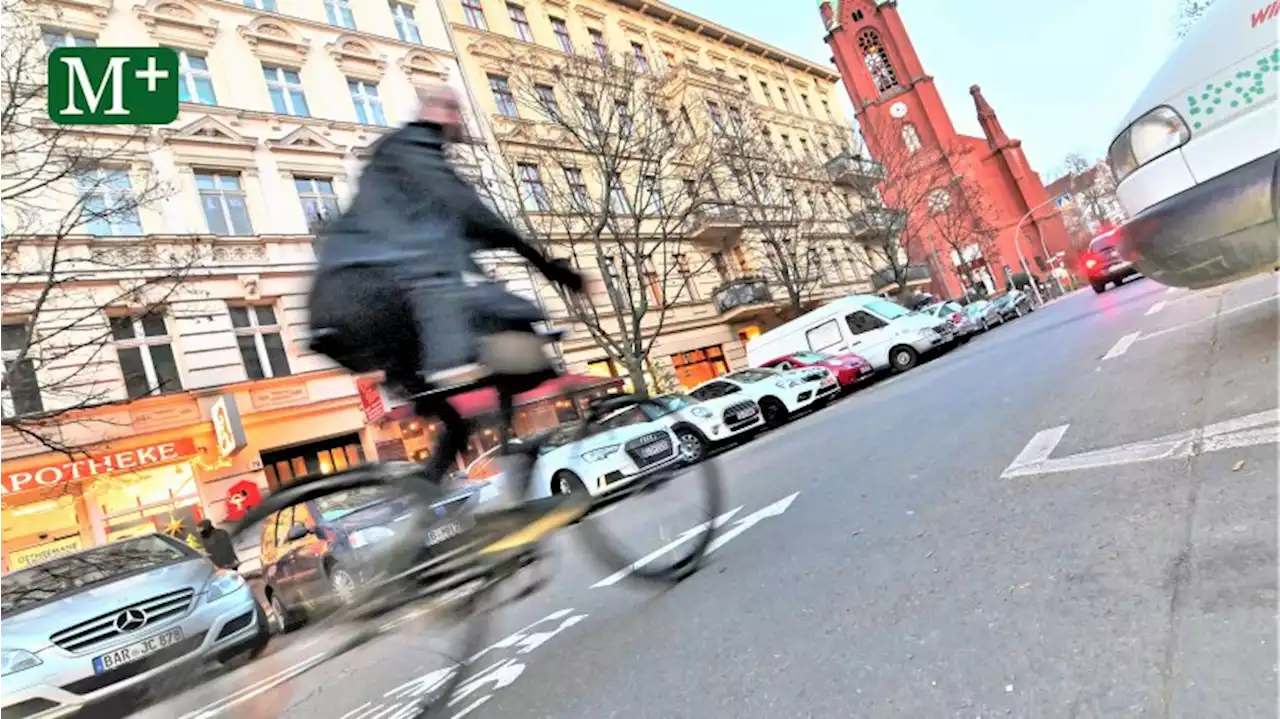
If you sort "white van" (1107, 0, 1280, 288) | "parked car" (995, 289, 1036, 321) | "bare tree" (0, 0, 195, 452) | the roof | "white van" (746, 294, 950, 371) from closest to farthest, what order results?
"white van" (1107, 0, 1280, 288)
"bare tree" (0, 0, 195, 452)
"white van" (746, 294, 950, 371)
the roof
"parked car" (995, 289, 1036, 321)

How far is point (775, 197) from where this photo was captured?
3134cm

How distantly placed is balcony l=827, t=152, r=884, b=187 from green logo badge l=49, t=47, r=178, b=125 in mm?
31765

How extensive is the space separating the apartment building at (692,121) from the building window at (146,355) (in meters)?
9.12

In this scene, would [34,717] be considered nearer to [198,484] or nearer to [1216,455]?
[1216,455]

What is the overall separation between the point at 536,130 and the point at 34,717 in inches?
893

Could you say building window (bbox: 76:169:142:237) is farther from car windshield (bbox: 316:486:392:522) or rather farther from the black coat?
the black coat

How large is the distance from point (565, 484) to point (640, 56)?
31.5 m

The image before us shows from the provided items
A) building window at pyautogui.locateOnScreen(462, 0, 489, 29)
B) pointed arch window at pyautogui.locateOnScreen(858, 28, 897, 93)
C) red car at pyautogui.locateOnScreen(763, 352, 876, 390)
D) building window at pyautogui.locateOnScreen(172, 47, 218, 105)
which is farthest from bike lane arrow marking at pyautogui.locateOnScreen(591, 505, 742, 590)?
pointed arch window at pyautogui.locateOnScreen(858, 28, 897, 93)

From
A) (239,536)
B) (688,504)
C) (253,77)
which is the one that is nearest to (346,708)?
(239,536)

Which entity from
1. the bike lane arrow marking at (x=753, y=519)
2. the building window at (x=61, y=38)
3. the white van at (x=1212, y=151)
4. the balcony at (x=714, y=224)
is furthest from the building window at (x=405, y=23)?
the white van at (x=1212, y=151)

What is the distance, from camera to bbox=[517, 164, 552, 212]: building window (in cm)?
2220

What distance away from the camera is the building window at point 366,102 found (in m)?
21.4

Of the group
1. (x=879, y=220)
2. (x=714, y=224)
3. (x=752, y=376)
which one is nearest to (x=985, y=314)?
(x=879, y=220)

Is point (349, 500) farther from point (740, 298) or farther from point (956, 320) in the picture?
point (740, 298)
